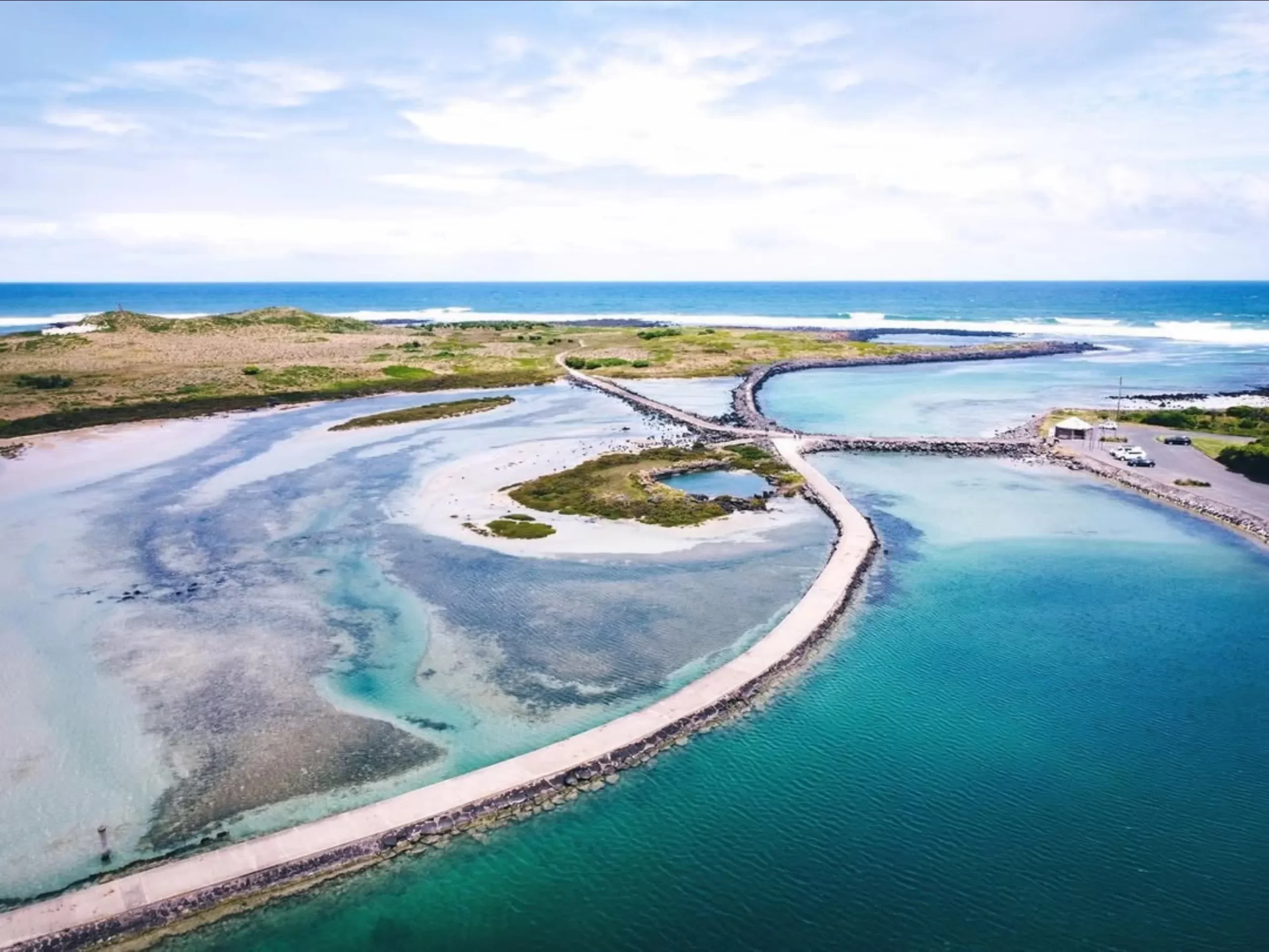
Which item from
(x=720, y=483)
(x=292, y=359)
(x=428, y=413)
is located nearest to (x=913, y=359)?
(x=428, y=413)

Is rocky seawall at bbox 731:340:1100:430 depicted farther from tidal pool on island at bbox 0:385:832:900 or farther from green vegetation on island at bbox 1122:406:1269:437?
tidal pool on island at bbox 0:385:832:900

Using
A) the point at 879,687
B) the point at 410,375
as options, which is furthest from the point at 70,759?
the point at 410,375

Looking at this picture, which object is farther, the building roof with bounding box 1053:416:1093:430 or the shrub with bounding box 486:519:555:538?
the building roof with bounding box 1053:416:1093:430

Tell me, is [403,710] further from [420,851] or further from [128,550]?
[128,550]

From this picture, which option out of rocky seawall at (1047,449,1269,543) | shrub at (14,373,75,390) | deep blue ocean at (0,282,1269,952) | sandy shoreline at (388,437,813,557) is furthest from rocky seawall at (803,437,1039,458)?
shrub at (14,373,75,390)

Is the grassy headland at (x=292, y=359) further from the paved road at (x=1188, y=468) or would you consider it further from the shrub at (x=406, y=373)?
the paved road at (x=1188, y=468)
